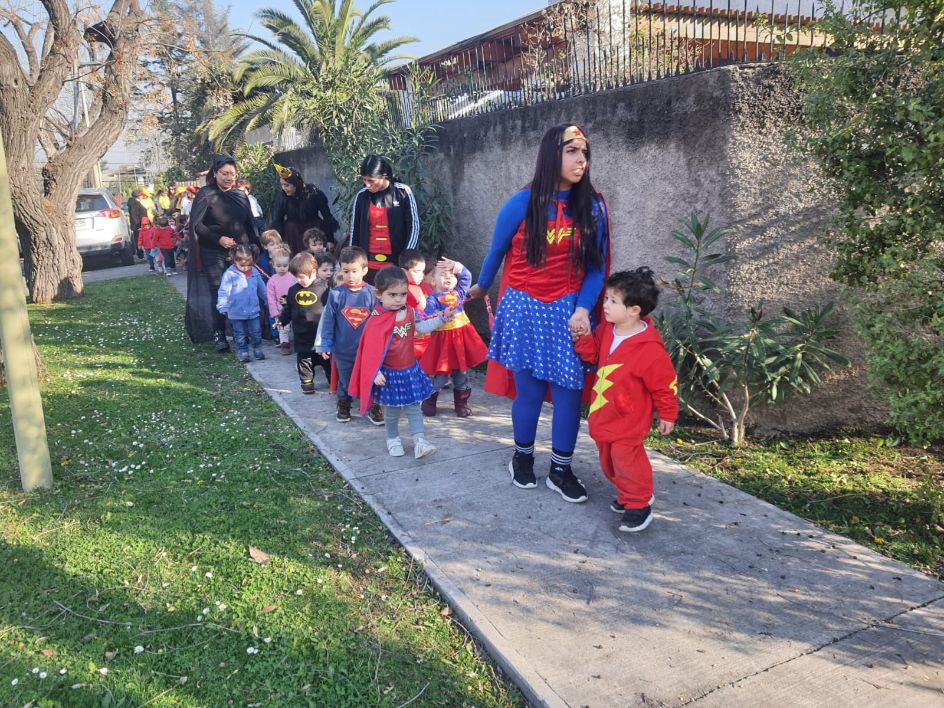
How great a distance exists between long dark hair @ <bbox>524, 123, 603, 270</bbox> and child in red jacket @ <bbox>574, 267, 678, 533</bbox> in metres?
0.30

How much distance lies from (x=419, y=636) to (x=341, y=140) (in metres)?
8.82

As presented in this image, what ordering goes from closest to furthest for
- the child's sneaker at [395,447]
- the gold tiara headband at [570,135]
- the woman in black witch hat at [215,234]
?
the gold tiara headband at [570,135] < the child's sneaker at [395,447] < the woman in black witch hat at [215,234]

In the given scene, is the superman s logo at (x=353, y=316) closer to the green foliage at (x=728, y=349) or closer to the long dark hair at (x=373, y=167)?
the long dark hair at (x=373, y=167)

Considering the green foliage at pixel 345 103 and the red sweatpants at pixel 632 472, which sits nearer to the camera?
the red sweatpants at pixel 632 472

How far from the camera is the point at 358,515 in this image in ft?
13.0

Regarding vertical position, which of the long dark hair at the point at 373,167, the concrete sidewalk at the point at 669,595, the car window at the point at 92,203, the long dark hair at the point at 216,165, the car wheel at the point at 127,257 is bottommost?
the concrete sidewalk at the point at 669,595

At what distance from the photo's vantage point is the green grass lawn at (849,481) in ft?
11.6

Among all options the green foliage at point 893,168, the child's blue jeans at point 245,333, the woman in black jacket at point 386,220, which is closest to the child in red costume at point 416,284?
the woman in black jacket at point 386,220

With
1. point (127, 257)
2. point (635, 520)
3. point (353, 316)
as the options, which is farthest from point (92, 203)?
point (635, 520)

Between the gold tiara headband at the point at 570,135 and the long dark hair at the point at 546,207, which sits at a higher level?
the gold tiara headband at the point at 570,135

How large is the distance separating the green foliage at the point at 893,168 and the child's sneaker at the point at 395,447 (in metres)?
2.77

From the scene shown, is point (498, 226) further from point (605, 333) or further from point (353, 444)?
point (353, 444)

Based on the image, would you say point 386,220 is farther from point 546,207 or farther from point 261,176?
point 261,176

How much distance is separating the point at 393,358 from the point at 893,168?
2932mm
